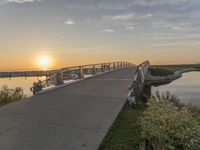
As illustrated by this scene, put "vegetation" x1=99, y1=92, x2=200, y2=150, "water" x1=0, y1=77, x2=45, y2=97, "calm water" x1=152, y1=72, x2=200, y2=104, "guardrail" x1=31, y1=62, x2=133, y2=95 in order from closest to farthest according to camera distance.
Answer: "vegetation" x1=99, y1=92, x2=200, y2=150 → "guardrail" x1=31, y1=62, x2=133, y2=95 → "water" x1=0, y1=77, x2=45, y2=97 → "calm water" x1=152, y1=72, x2=200, y2=104

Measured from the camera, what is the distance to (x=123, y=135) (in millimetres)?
7895

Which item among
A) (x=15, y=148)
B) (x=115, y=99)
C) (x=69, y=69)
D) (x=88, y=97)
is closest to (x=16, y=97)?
(x=69, y=69)

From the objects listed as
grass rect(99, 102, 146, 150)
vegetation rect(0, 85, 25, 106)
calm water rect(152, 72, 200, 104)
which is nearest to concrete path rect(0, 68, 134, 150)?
grass rect(99, 102, 146, 150)

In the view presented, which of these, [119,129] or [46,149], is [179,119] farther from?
[46,149]

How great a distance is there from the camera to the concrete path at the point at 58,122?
6879mm

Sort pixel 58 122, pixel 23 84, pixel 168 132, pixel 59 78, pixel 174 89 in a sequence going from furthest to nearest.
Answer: pixel 174 89, pixel 23 84, pixel 59 78, pixel 58 122, pixel 168 132

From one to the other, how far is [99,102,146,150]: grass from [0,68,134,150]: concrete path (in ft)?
0.63

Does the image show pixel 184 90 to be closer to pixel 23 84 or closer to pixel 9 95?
pixel 23 84

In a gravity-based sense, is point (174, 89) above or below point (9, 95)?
below

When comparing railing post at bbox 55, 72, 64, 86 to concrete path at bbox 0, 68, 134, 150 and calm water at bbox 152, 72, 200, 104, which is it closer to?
concrete path at bbox 0, 68, 134, 150

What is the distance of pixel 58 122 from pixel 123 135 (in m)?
2.16

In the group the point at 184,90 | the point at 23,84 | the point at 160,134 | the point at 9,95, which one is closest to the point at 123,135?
the point at 160,134

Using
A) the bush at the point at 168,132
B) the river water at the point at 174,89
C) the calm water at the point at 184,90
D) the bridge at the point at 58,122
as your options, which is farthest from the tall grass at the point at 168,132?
the calm water at the point at 184,90

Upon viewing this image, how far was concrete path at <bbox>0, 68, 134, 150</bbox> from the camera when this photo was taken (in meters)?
6.88
